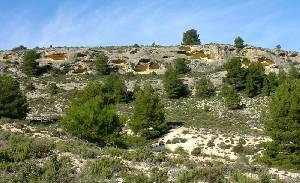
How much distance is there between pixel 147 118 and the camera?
5516 centimetres

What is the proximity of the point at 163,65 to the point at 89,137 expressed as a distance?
59615mm

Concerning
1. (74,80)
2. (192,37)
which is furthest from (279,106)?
(192,37)

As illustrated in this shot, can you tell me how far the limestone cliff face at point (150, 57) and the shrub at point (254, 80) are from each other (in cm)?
2013

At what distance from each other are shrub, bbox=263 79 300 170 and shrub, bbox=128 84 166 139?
728 inches

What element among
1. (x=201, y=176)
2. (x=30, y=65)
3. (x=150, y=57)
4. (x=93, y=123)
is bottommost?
(x=201, y=176)

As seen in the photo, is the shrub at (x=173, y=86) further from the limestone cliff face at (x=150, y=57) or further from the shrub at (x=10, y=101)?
the shrub at (x=10, y=101)

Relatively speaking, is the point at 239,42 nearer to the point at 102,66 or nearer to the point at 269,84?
the point at 269,84

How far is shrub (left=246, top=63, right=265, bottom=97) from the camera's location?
7819 centimetres

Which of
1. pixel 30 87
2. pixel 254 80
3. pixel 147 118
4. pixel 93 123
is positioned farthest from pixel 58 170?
pixel 30 87

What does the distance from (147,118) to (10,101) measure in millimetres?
14713

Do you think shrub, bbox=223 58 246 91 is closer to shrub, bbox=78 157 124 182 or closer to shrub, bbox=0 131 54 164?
shrub, bbox=0 131 54 164

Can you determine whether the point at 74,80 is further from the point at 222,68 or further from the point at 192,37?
the point at 192,37

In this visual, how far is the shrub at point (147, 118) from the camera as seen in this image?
54812 mm

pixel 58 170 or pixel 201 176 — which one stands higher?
pixel 58 170
